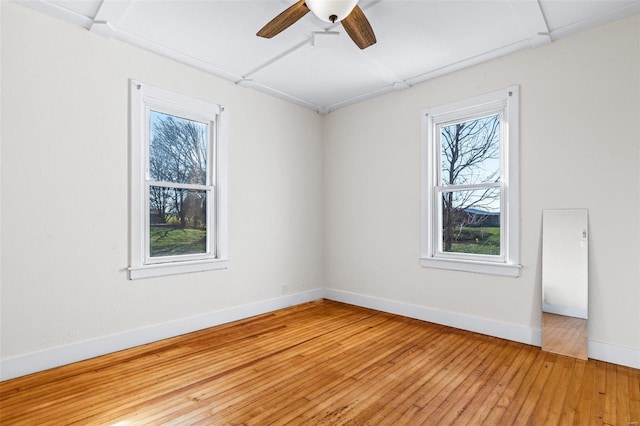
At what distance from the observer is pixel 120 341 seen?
2.98 m

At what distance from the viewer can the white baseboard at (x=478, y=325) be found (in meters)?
2.68

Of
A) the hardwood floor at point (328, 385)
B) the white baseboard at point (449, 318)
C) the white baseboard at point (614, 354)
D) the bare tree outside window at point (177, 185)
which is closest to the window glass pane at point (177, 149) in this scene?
the bare tree outside window at point (177, 185)

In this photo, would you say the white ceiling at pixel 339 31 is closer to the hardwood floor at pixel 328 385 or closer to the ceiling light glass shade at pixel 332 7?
the ceiling light glass shade at pixel 332 7

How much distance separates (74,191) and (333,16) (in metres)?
2.50

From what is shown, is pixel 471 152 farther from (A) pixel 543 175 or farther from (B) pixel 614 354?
(B) pixel 614 354

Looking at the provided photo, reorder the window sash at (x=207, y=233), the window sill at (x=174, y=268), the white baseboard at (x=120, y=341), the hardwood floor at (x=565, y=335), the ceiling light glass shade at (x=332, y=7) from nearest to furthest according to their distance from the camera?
the ceiling light glass shade at (x=332, y=7) → the white baseboard at (x=120, y=341) → the hardwood floor at (x=565, y=335) → the window sill at (x=174, y=268) → the window sash at (x=207, y=233)

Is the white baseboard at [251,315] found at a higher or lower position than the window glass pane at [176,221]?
lower

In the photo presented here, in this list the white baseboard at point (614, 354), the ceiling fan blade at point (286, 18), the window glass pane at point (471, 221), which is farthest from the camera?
the window glass pane at point (471, 221)

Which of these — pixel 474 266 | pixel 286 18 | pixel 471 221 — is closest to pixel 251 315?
pixel 474 266

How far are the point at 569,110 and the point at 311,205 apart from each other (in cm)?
317

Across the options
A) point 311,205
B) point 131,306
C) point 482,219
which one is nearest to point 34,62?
point 131,306

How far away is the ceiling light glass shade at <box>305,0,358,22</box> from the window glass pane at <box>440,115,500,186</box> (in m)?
2.25

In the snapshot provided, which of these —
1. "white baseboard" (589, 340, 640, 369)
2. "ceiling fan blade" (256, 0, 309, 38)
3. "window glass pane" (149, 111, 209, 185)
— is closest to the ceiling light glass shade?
"ceiling fan blade" (256, 0, 309, 38)

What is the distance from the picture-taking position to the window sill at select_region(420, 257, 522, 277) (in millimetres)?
3240
